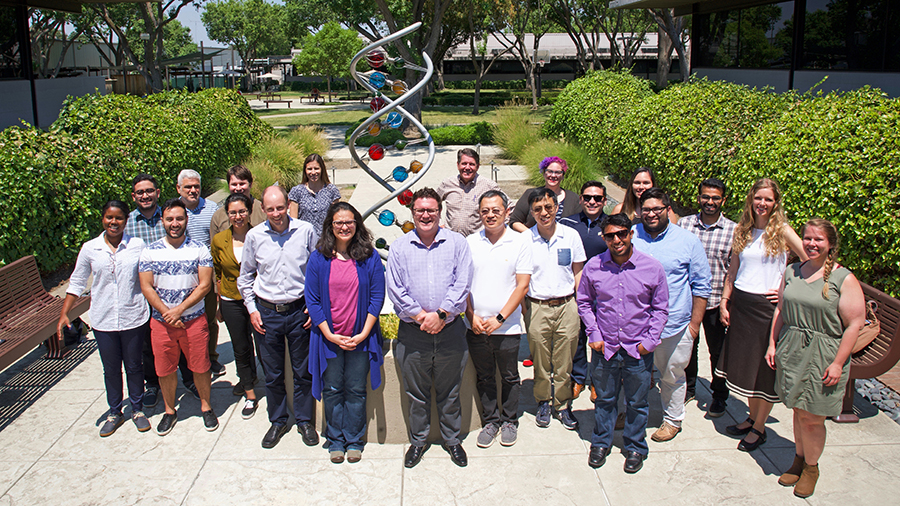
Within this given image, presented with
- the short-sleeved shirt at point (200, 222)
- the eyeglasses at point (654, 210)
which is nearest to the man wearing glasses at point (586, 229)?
the eyeglasses at point (654, 210)

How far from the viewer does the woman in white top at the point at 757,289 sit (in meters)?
4.35

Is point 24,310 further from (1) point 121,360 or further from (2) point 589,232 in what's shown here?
(2) point 589,232

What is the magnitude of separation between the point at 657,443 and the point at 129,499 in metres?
3.46

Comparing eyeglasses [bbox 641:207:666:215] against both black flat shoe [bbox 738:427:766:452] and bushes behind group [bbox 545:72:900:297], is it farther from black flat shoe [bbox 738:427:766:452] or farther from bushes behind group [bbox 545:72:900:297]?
bushes behind group [bbox 545:72:900:297]

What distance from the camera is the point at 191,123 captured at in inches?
449

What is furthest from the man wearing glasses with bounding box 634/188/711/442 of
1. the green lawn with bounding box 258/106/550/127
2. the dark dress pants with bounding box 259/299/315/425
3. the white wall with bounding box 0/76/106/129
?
the green lawn with bounding box 258/106/550/127

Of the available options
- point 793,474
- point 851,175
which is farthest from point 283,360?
point 851,175

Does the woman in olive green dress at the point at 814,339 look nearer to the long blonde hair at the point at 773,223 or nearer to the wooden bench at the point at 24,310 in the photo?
the long blonde hair at the point at 773,223

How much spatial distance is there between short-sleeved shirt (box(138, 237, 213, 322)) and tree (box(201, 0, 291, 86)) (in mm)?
68593

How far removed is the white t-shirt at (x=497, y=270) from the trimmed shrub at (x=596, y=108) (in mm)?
8694

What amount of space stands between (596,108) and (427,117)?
17.9 metres

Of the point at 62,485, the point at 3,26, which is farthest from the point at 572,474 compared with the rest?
the point at 3,26

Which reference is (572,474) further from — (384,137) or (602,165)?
(384,137)

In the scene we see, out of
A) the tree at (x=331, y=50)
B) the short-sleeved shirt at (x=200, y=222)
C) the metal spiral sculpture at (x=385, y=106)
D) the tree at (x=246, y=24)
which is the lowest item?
the short-sleeved shirt at (x=200, y=222)
